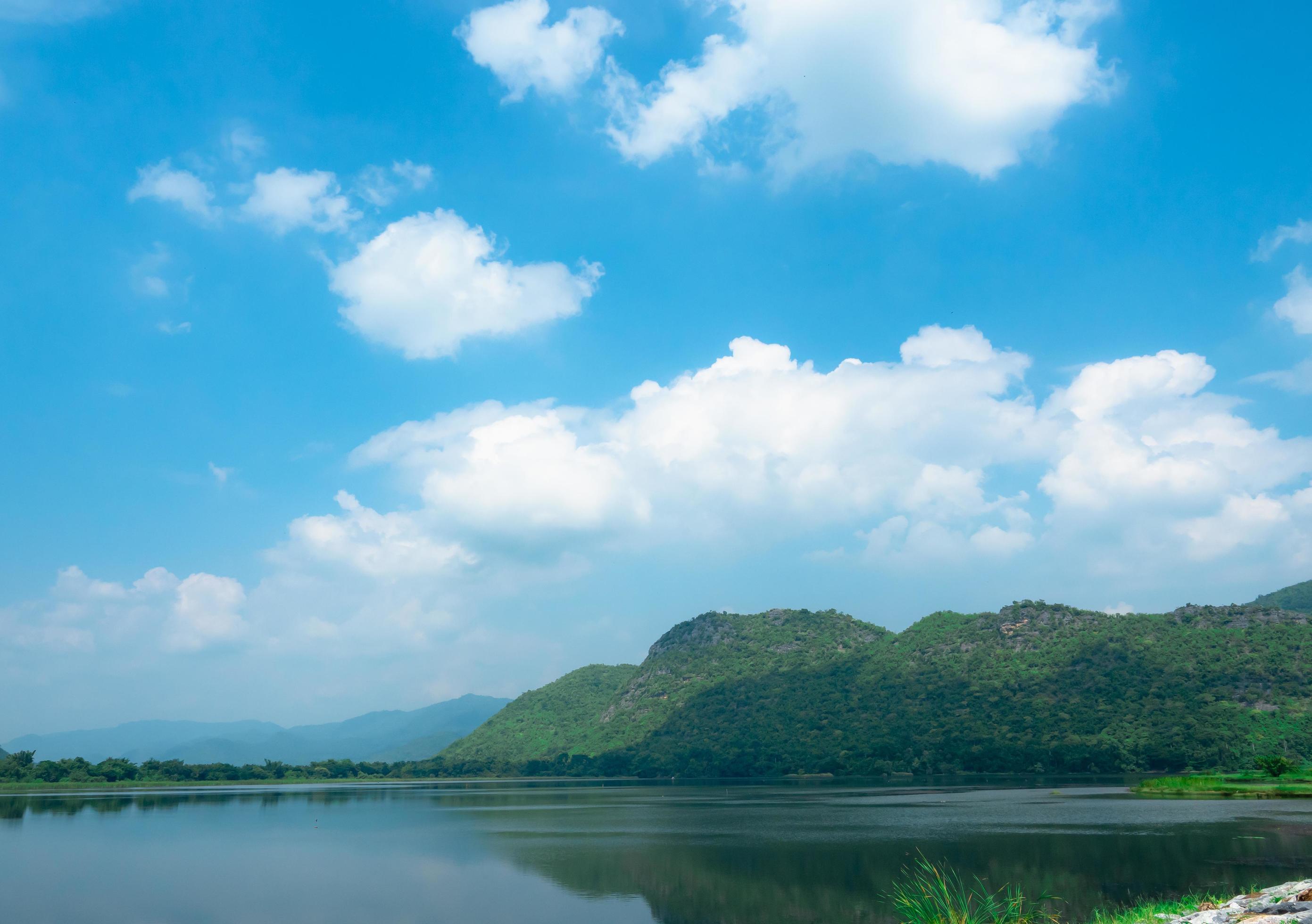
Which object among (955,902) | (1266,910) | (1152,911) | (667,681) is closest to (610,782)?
(667,681)

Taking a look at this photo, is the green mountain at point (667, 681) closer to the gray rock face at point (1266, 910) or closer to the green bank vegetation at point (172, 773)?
the green bank vegetation at point (172, 773)

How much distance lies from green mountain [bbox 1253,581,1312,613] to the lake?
6045 inches

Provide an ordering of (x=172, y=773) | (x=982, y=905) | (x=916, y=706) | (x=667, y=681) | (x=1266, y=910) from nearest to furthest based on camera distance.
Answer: (x=1266, y=910) → (x=982, y=905) → (x=916, y=706) → (x=172, y=773) → (x=667, y=681)

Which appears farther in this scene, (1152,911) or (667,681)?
(667,681)

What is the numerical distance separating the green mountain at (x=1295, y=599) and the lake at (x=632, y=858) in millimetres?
153546

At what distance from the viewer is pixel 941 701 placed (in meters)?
122

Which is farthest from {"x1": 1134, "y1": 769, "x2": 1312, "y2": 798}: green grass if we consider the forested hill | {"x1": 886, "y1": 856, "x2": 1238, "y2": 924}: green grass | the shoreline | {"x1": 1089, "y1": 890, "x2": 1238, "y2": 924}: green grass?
{"x1": 1089, "y1": 890, "x2": 1238, "y2": 924}: green grass

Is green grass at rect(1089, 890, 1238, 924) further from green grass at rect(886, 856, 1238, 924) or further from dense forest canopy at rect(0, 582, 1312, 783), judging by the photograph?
dense forest canopy at rect(0, 582, 1312, 783)

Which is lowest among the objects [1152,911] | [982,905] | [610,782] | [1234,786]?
[610,782]

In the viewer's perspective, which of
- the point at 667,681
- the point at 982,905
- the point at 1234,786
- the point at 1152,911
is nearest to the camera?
the point at 1152,911

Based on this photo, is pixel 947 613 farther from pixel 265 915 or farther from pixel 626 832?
pixel 265 915

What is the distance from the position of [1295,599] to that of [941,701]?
388 ft

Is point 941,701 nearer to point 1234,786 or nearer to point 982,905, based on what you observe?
point 1234,786

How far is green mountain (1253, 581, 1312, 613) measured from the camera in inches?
7013
